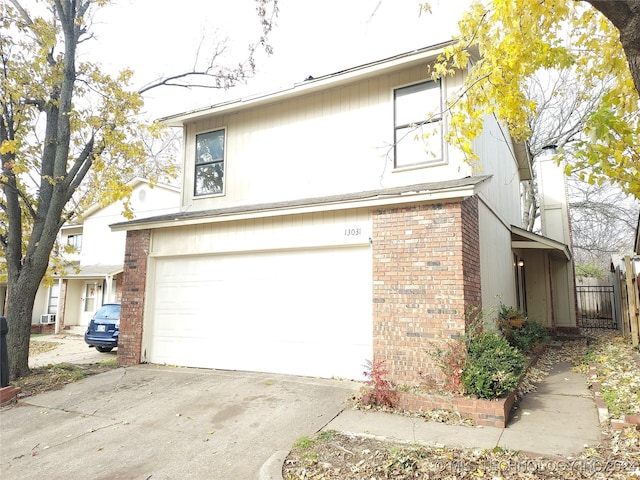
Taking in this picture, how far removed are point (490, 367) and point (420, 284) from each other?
1514mm

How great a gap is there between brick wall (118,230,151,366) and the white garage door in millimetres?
268

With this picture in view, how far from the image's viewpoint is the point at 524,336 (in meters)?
9.37

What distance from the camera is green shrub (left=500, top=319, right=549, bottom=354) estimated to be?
28.7 feet

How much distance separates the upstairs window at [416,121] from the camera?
7320 millimetres

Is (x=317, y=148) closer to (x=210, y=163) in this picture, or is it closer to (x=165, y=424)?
(x=210, y=163)

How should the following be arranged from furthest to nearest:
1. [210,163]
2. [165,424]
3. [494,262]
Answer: [210,163], [494,262], [165,424]

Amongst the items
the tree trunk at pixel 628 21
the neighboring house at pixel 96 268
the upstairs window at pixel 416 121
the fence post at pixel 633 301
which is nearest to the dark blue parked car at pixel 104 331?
the neighboring house at pixel 96 268

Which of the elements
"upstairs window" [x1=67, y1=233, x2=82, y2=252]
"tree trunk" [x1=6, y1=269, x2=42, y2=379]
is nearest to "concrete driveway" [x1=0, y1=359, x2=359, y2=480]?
"tree trunk" [x1=6, y1=269, x2=42, y2=379]

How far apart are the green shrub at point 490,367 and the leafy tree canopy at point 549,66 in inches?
102

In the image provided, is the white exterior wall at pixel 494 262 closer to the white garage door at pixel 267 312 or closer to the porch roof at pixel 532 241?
the porch roof at pixel 532 241

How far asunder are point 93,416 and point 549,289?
13.6 metres

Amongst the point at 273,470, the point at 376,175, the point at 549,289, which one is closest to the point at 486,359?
the point at 273,470

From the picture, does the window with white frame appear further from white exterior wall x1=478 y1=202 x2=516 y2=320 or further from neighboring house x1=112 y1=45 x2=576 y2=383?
white exterior wall x1=478 y1=202 x2=516 y2=320

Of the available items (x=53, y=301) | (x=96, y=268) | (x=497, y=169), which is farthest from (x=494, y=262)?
(x=53, y=301)
